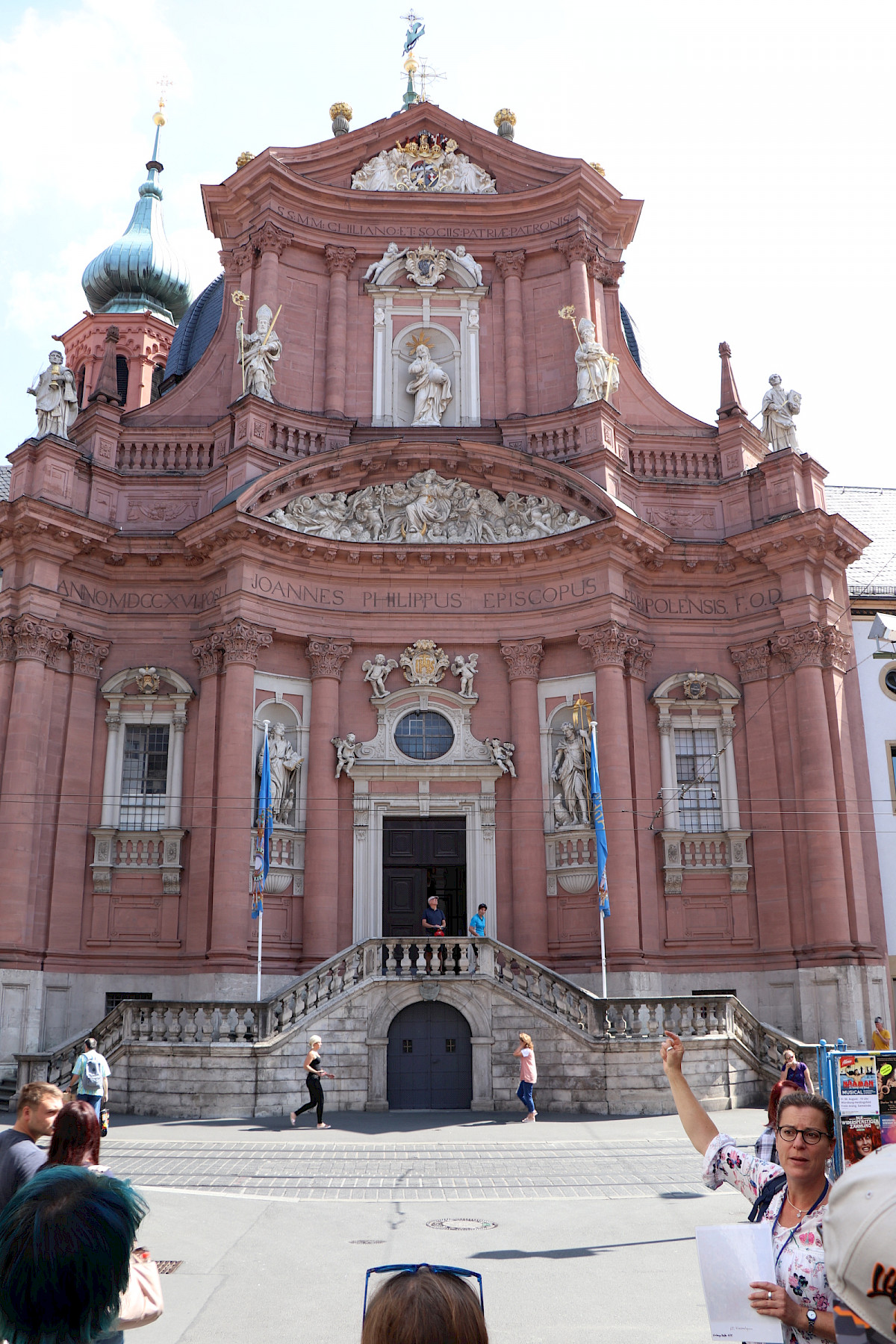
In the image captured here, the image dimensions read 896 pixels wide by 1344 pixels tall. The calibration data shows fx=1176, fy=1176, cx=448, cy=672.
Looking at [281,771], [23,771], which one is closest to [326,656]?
[281,771]

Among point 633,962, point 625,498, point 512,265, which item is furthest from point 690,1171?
point 512,265

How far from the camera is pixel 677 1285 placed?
8.06 metres

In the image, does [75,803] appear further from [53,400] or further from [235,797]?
[53,400]

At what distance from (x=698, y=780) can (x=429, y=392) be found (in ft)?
36.5

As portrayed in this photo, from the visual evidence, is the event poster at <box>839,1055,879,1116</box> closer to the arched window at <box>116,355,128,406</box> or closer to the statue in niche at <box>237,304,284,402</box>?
the statue in niche at <box>237,304,284,402</box>

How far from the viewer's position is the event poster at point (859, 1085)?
23.8 ft

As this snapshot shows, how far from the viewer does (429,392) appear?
28.2 metres

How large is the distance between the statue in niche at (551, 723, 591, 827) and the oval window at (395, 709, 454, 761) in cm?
253

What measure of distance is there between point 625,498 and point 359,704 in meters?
7.72

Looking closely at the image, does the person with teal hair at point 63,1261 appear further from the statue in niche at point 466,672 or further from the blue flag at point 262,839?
the statue in niche at point 466,672

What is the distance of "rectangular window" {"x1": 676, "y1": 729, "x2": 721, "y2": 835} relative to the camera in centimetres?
2578

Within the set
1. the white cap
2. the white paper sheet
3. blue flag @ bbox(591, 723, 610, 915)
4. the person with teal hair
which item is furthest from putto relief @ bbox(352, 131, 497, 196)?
the white cap

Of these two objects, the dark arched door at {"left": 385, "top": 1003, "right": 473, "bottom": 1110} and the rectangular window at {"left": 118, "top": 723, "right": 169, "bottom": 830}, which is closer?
the dark arched door at {"left": 385, "top": 1003, "right": 473, "bottom": 1110}

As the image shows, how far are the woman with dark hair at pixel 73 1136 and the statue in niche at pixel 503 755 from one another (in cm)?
2106
